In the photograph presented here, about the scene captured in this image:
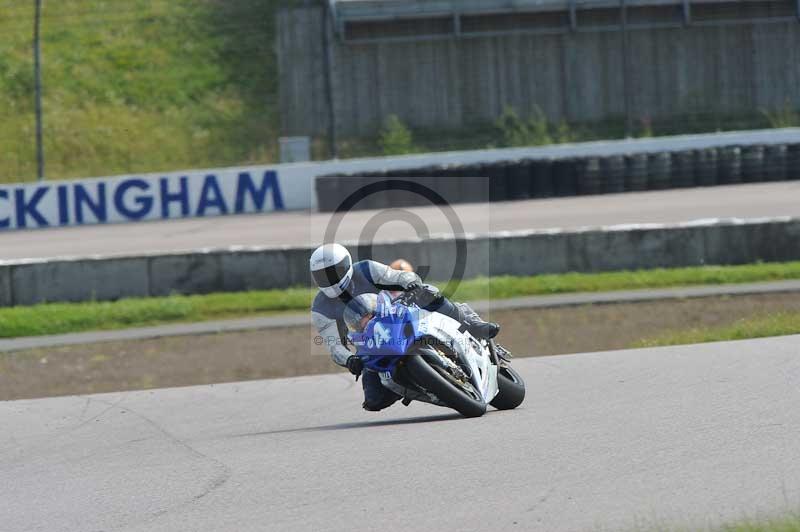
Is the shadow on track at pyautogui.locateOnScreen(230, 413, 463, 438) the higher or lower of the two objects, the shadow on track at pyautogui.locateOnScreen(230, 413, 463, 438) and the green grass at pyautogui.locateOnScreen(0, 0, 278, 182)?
the lower

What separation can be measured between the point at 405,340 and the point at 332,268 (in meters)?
0.67

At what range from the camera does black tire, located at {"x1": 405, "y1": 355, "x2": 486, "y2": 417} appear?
7.83 m

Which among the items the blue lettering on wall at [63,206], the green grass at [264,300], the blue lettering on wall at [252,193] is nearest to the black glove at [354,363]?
the green grass at [264,300]

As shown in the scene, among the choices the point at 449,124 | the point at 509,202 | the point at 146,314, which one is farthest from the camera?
the point at 449,124

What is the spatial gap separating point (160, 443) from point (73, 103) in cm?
3334

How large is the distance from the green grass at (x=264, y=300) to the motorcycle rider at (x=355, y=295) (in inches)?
386

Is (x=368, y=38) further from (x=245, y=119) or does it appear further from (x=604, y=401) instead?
(x=604, y=401)

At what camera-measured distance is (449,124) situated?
3909 centimetres

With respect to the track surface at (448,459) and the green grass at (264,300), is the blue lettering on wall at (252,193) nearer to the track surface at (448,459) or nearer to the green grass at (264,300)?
the green grass at (264,300)

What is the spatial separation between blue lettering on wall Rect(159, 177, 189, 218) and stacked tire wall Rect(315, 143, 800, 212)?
16.4ft

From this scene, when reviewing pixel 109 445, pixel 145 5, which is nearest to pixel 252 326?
pixel 109 445

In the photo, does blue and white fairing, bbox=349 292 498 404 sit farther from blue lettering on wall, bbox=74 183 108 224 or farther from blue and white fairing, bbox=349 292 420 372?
blue lettering on wall, bbox=74 183 108 224

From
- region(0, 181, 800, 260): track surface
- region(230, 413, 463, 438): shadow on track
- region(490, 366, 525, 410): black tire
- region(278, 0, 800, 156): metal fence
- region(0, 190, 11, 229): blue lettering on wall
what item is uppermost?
region(278, 0, 800, 156): metal fence

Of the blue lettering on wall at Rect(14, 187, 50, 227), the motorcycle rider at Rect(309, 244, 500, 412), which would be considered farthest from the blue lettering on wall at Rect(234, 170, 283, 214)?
the motorcycle rider at Rect(309, 244, 500, 412)
